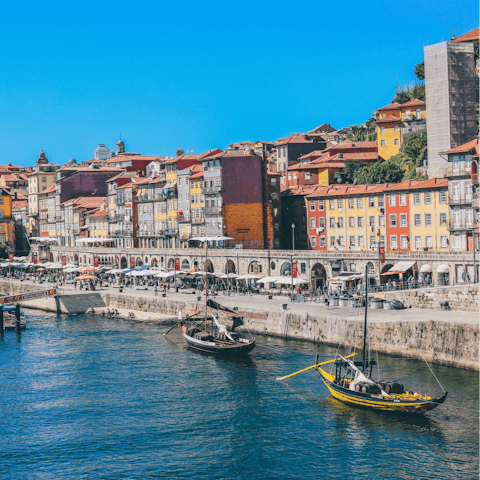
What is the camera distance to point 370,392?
44.8 m

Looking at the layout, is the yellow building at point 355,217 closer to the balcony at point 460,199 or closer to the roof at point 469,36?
the balcony at point 460,199

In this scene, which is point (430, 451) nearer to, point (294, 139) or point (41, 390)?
point (41, 390)

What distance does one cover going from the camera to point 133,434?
42.2 meters

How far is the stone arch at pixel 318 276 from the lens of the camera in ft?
276

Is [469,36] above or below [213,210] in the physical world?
above

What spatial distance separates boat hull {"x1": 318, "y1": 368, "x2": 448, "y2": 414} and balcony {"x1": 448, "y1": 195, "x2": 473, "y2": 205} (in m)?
36.3

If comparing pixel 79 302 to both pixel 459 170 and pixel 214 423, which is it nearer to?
pixel 459 170

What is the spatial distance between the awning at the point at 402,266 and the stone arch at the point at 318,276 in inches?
427

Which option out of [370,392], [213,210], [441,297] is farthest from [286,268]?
[370,392]

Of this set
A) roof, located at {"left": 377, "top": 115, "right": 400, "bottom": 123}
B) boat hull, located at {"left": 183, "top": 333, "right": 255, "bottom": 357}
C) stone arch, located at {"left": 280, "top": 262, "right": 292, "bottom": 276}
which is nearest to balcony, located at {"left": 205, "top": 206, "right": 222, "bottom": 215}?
stone arch, located at {"left": 280, "top": 262, "right": 292, "bottom": 276}

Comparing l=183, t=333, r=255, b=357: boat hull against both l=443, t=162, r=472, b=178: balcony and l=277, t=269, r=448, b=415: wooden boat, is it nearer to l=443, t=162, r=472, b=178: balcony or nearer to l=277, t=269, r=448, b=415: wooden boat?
l=277, t=269, r=448, b=415: wooden boat

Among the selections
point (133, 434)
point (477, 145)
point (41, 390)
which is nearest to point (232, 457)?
point (133, 434)

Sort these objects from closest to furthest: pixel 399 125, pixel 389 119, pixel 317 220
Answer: pixel 317 220
pixel 399 125
pixel 389 119

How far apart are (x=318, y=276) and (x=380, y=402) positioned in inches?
1620
